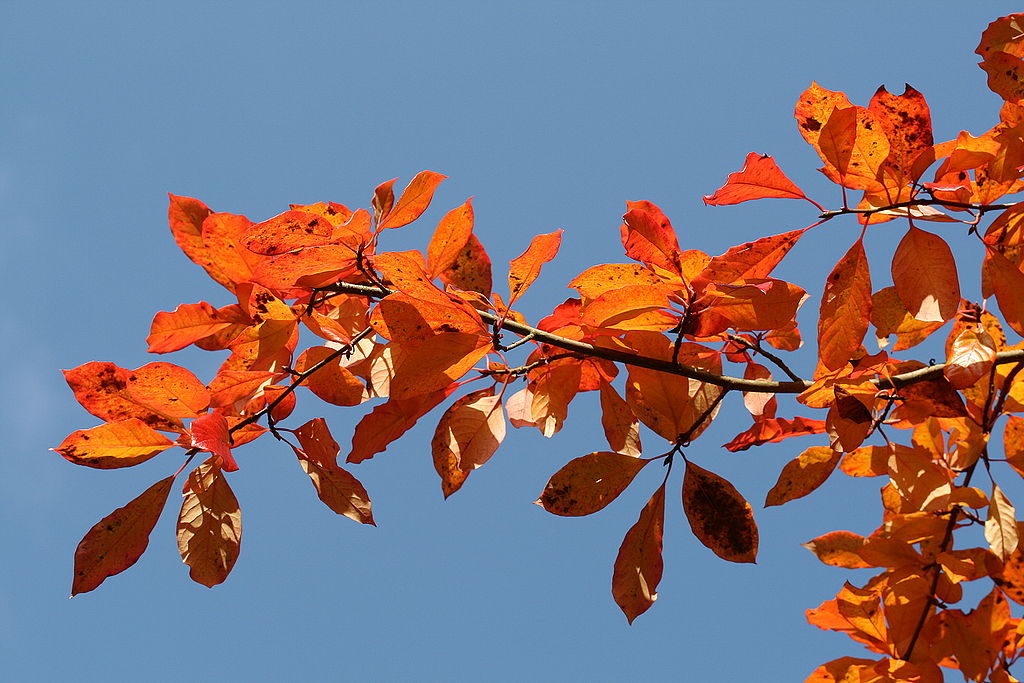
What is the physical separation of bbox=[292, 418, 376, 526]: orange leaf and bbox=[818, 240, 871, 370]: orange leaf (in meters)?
0.50

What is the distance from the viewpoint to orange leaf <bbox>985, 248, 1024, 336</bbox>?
33.0 inches

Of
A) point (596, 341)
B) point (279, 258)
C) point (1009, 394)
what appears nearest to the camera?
point (279, 258)

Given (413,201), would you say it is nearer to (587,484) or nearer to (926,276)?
(587,484)

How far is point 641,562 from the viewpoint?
0.90 metres

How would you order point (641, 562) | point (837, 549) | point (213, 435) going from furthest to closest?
1. point (837, 549)
2. point (641, 562)
3. point (213, 435)

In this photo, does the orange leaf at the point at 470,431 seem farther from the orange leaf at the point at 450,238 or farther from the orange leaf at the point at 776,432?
the orange leaf at the point at 776,432

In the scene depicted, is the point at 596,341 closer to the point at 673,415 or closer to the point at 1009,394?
the point at 673,415

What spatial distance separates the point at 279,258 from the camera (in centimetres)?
79

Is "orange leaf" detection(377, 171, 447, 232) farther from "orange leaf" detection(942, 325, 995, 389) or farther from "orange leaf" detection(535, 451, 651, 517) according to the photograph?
"orange leaf" detection(942, 325, 995, 389)

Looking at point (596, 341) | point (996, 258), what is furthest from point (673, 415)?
point (996, 258)

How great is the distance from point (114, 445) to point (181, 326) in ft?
0.48

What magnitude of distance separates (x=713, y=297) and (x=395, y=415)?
36 cm

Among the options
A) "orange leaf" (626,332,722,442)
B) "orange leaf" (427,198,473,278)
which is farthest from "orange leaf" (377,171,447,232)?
"orange leaf" (626,332,722,442)

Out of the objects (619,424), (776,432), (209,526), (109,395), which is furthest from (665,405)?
(109,395)
